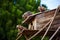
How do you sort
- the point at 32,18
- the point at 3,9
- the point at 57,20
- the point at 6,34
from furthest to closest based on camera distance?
the point at 3,9 < the point at 6,34 < the point at 32,18 < the point at 57,20

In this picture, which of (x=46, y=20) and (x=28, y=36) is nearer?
(x=46, y=20)

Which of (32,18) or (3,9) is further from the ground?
(32,18)

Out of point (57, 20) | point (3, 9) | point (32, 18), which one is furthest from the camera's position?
point (3, 9)

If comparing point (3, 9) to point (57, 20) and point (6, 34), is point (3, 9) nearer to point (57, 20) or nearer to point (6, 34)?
point (6, 34)

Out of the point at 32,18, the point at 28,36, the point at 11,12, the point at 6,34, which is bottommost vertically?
the point at 6,34

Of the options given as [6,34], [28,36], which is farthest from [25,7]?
[28,36]
